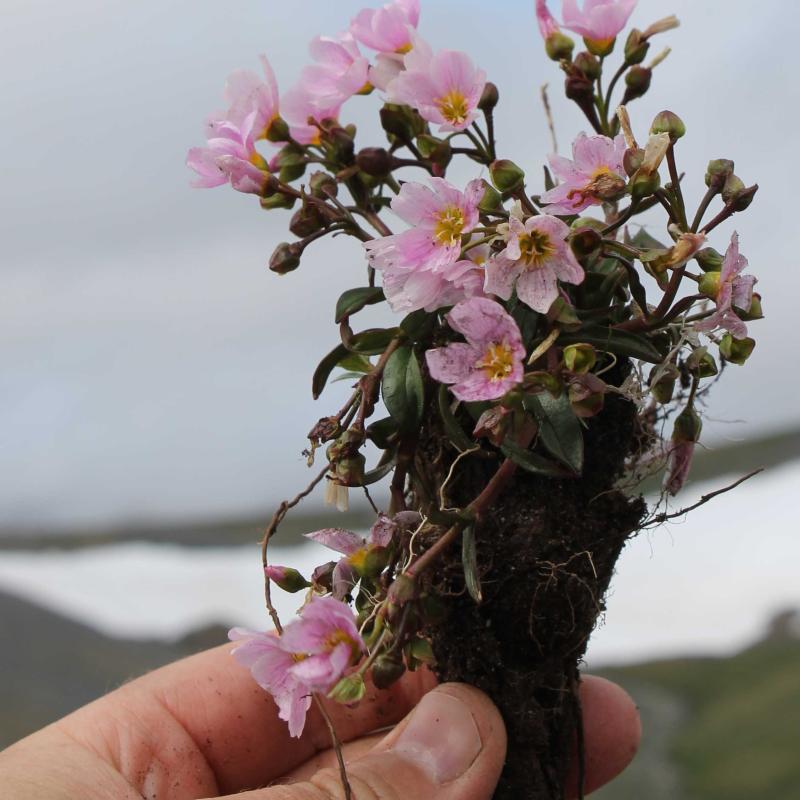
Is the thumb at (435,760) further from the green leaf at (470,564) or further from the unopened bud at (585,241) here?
the unopened bud at (585,241)

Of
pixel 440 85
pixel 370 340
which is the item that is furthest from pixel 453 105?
pixel 370 340

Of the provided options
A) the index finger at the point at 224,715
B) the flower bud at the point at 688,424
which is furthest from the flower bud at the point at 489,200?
the index finger at the point at 224,715

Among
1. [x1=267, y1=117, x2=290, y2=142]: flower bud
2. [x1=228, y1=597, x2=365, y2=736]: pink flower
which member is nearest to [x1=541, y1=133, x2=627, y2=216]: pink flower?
[x1=267, y1=117, x2=290, y2=142]: flower bud

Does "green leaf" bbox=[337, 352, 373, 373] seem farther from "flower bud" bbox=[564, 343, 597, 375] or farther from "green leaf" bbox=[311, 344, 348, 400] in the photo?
"flower bud" bbox=[564, 343, 597, 375]

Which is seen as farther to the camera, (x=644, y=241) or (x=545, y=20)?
(x=644, y=241)

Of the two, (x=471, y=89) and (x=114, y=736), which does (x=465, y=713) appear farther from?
(x=471, y=89)

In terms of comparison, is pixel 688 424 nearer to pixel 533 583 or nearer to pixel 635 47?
pixel 533 583
